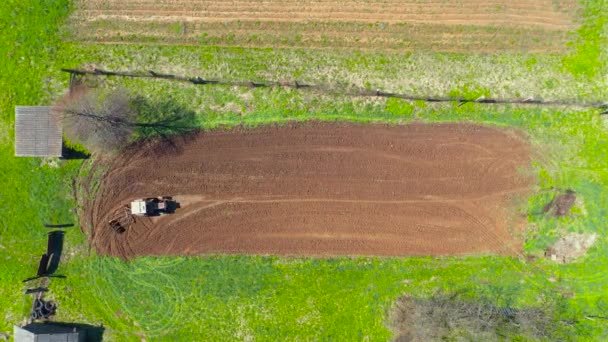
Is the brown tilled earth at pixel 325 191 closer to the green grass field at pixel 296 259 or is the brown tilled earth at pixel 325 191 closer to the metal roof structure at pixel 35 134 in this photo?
the green grass field at pixel 296 259

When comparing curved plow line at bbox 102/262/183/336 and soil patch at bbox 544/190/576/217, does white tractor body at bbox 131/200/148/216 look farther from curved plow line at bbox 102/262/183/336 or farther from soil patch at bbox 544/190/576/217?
soil patch at bbox 544/190/576/217

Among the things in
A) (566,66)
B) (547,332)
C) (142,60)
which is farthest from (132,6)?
(547,332)

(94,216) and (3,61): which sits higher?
(3,61)

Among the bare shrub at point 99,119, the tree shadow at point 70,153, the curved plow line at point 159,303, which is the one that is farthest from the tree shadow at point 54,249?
the bare shrub at point 99,119

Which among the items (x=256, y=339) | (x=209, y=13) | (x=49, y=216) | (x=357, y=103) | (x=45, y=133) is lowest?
(x=256, y=339)

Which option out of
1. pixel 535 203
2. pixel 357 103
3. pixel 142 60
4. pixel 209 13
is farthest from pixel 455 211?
pixel 142 60

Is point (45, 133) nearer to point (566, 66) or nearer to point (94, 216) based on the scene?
point (94, 216)
